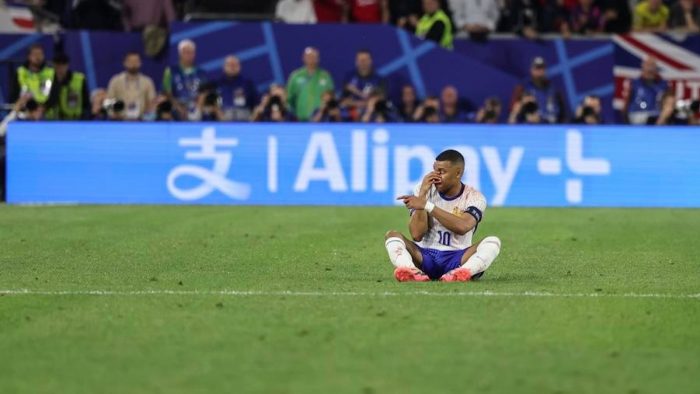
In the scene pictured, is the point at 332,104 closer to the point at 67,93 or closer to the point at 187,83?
the point at 187,83

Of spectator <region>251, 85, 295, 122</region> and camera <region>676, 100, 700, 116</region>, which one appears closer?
spectator <region>251, 85, 295, 122</region>

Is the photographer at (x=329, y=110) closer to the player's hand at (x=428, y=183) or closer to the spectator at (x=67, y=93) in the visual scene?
the spectator at (x=67, y=93)

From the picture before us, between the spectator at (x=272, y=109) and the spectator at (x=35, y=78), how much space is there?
3314 mm

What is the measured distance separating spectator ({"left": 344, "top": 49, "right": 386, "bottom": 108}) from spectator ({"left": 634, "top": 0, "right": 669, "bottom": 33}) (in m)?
5.64

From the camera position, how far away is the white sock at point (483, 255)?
1211 cm

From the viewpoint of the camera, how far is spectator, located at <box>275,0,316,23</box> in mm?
28000

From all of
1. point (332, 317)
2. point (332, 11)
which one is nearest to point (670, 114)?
point (332, 11)

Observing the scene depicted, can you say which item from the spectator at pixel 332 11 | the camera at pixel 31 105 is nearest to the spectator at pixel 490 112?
the spectator at pixel 332 11

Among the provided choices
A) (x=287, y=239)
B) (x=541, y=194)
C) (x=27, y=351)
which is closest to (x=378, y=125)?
(x=541, y=194)

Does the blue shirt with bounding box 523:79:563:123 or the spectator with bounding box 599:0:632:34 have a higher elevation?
the spectator with bounding box 599:0:632:34

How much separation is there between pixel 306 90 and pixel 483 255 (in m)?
13.8

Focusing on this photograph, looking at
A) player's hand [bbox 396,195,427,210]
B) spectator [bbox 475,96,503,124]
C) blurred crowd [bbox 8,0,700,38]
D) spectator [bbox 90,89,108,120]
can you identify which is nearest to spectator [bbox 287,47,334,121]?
spectator [bbox 475,96,503,124]

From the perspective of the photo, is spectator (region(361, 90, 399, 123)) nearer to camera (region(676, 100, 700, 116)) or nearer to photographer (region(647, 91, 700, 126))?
photographer (region(647, 91, 700, 126))

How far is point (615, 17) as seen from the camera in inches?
1125
